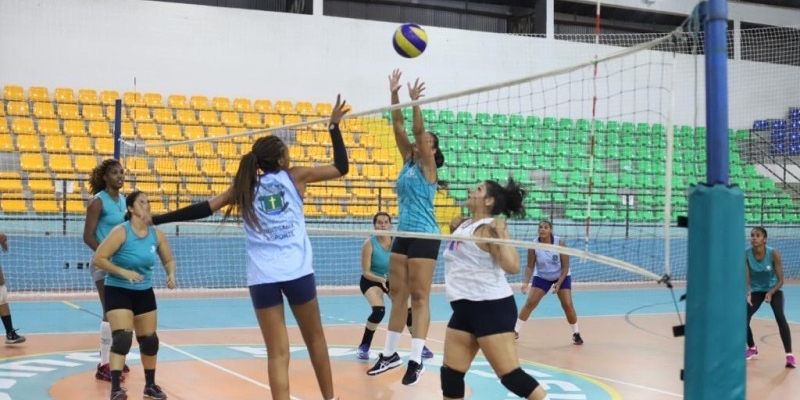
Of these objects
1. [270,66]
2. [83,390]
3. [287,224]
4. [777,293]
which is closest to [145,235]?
[83,390]

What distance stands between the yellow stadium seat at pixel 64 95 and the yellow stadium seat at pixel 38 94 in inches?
8.6

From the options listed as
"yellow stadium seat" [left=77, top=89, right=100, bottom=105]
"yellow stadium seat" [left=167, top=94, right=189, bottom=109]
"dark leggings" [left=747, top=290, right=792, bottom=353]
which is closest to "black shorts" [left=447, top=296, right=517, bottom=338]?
"dark leggings" [left=747, top=290, right=792, bottom=353]

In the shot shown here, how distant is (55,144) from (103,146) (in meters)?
0.94

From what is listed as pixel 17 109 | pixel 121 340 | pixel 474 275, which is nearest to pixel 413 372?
pixel 474 275

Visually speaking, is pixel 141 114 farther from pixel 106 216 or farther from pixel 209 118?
Result: pixel 106 216

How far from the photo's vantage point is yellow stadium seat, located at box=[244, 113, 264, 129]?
803 inches

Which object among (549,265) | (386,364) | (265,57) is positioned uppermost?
(265,57)

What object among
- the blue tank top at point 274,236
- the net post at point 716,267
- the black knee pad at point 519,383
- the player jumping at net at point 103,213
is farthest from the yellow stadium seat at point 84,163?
the net post at point 716,267

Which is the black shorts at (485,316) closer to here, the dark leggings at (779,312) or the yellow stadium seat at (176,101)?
the dark leggings at (779,312)

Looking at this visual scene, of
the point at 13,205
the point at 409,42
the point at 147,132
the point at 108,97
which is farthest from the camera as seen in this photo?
the point at 108,97

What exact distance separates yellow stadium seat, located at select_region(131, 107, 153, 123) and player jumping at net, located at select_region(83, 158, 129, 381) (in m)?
11.7

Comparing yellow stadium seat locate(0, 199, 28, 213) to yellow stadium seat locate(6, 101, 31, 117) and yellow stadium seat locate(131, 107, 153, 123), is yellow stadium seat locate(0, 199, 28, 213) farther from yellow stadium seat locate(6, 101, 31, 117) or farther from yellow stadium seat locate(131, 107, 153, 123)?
A: yellow stadium seat locate(131, 107, 153, 123)

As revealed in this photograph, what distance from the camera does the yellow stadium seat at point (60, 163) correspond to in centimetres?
1730

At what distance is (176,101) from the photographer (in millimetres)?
20500
